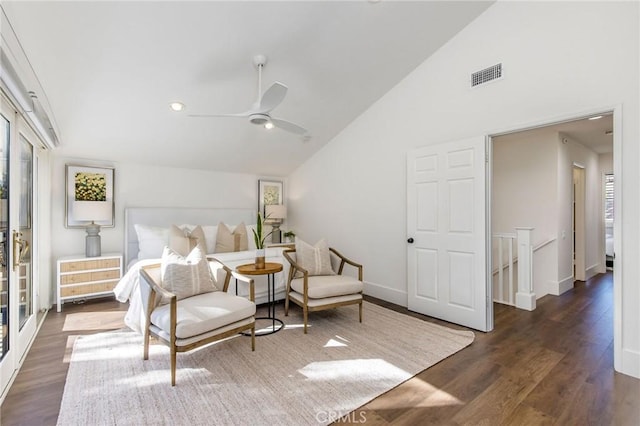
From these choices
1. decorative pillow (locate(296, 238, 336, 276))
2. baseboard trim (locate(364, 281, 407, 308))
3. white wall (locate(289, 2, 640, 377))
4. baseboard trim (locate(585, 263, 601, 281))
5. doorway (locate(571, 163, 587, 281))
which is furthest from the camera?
baseboard trim (locate(585, 263, 601, 281))

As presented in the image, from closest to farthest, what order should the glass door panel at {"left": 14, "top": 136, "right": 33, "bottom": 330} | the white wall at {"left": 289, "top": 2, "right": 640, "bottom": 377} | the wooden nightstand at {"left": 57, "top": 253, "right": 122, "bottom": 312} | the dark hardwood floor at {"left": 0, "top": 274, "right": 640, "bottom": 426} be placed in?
1. the dark hardwood floor at {"left": 0, "top": 274, "right": 640, "bottom": 426}
2. the white wall at {"left": 289, "top": 2, "right": 640, "bottom": 377}
3. the glass door panel at {"left": 14, "top": 136, "right": 33, "bottom": 330}
4. the wooden nightstand at {"left": 57, "top": 253, "right": 122, "bottom": 312}

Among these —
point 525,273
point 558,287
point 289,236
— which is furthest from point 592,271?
point 289,236

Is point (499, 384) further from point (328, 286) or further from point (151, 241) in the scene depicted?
point (151, 241)

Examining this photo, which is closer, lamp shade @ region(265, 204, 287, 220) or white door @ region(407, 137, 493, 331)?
white door @ region(407, 137, 493, 331)

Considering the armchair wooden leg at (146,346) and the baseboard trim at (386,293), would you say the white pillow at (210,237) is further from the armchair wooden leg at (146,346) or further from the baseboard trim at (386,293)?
the baseboard trim at (386,293)

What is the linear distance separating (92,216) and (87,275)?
826 millimetres

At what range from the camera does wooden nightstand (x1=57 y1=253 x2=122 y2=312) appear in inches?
156

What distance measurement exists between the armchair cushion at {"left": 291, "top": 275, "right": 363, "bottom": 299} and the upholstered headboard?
2.65 m

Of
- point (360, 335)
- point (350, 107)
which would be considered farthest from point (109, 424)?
point (350, 107)

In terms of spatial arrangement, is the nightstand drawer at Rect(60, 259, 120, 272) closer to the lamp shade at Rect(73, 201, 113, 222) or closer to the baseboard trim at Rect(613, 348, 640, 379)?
the lamp shade at Rect(73, 201, 113, 222)

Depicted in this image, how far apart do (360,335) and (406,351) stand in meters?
0.53

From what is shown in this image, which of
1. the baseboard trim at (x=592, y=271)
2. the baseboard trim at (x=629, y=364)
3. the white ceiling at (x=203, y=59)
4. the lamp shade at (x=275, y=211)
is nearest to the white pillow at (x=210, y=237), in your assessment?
the white ceiling at (x=203, y=59)

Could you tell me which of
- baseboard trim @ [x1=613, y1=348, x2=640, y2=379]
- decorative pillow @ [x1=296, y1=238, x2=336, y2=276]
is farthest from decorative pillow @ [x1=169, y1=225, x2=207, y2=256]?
baseboard trim @ [x1=613, y1=348, x2=640, y2=379]

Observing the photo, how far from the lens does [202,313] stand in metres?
2.46
